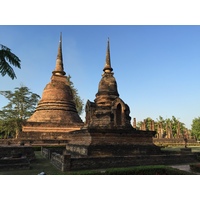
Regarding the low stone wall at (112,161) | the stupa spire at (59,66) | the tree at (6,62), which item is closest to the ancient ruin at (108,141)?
the low stone wall at (112,161)

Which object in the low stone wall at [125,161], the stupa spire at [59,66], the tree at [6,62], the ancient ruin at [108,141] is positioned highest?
the stupa spire at [59,66]

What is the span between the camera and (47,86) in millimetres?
32156

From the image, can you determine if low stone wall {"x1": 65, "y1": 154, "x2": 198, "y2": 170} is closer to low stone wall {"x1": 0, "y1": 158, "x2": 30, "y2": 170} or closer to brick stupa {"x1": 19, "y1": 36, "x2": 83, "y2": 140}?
low stone wall {"x1": 0, "y1": 158, "x2": 30, "y2": 170}

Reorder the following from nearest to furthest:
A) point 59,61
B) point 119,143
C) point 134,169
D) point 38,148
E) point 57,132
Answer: point 134,169 < point 119,143 < point 38,148 < point 57,132 < point 59,61

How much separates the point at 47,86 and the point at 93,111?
60.6 feet

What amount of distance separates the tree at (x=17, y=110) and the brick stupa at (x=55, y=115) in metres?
7.07

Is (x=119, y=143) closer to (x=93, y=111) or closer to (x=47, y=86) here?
(x=93, y=111)

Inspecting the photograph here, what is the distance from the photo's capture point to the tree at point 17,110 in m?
35.4

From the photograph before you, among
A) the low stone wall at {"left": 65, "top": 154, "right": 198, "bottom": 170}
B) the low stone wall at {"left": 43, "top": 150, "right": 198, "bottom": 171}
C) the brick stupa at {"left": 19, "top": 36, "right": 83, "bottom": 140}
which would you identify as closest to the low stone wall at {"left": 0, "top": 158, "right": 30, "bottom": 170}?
the low stone wall at {"left": 43, "top": 150, "right": 198, "bottom": 171}

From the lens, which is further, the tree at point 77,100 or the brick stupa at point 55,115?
the tree at point 77,100

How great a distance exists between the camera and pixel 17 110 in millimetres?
36500

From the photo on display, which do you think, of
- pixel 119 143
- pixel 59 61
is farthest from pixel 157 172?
pixel 59 61

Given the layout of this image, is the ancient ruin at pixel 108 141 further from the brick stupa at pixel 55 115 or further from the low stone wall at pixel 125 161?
the brick stupa at pixel 55 115

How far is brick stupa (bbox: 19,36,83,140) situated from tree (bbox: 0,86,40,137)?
7072 millimetres
